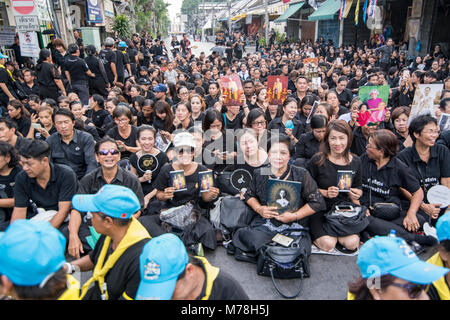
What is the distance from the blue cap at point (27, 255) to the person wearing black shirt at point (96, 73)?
26.1ft

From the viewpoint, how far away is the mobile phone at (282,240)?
336 cm

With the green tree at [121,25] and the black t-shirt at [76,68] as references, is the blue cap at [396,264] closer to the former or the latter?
the black t-shirt at [76,68]

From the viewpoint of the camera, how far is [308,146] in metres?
4.74

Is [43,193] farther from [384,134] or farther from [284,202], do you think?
[384,134]

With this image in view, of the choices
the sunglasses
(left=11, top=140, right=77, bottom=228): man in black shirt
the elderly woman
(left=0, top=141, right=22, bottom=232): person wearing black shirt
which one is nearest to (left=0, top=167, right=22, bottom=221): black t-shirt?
(left=0, top=141, right=22, bottom=232): person wearing black shirt

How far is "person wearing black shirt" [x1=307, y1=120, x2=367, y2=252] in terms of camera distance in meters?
3.68

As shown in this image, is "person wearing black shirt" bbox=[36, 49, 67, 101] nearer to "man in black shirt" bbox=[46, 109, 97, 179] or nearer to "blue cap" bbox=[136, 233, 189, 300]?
"man in black shirt" bbox=[46, 109, 97, 179]

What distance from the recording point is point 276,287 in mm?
3133

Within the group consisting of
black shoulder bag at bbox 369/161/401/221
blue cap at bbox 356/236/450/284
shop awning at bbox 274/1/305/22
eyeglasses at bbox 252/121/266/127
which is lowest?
black shoulder bag at bbox 369/161/401/221

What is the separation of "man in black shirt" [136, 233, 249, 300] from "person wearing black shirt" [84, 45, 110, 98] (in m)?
8.08

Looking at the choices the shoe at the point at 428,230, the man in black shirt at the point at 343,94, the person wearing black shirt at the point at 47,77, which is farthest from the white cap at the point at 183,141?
the man in black shirt at the point at 343,94

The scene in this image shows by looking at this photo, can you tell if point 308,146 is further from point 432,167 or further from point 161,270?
point 161,270
